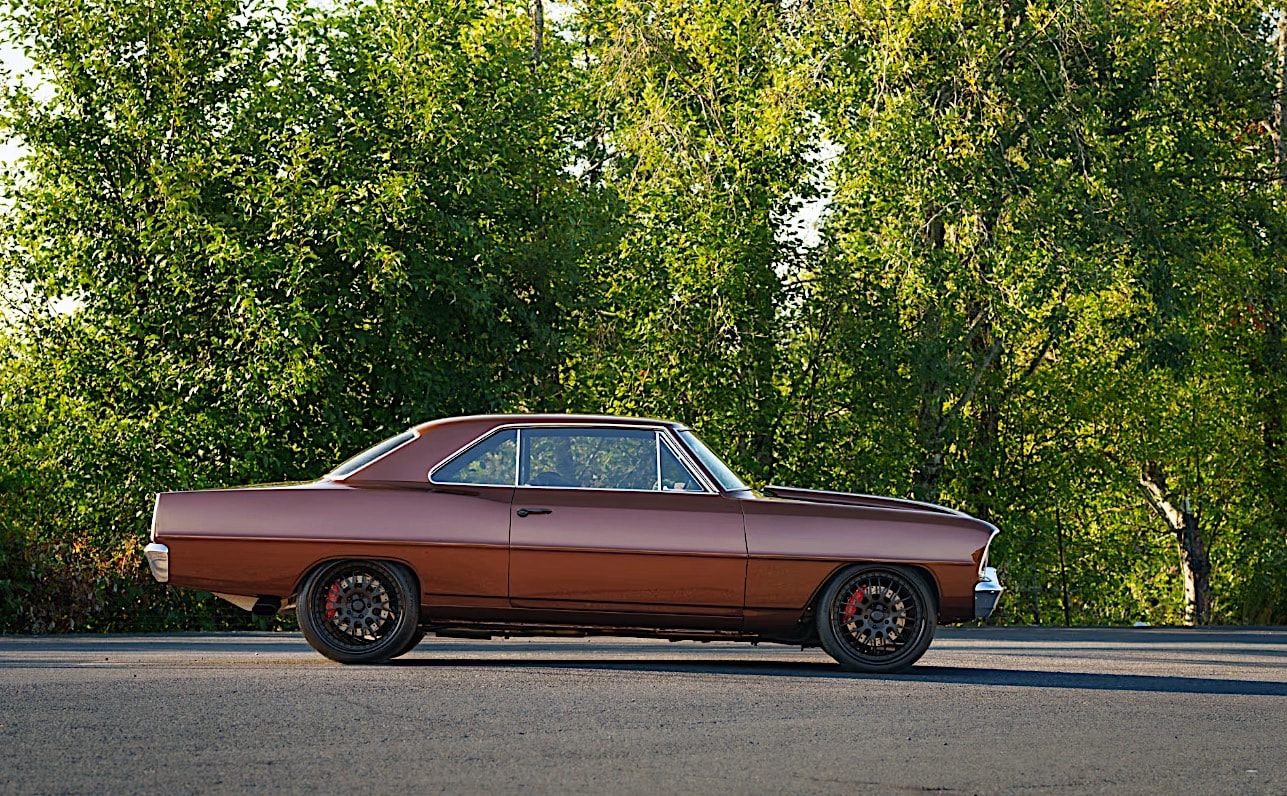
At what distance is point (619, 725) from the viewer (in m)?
9.71

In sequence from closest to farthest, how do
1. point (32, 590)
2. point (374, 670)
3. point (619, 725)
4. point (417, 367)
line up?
point (619, 725)
point (374, 670)
point (32, 590)
point (417, 367)

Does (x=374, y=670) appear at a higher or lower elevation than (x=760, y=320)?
lower

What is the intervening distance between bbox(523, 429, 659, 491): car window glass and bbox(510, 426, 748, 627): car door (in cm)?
3

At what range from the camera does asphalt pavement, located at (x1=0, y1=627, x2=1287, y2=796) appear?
8.05m

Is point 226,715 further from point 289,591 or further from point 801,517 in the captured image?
point 801,517

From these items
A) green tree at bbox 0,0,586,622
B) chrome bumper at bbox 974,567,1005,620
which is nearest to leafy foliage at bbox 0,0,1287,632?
green tree at bbox 0,0,586,622

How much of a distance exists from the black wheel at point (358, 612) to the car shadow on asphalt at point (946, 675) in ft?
0.97

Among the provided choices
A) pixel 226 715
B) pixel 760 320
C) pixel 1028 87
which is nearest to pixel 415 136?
pixel 760 320

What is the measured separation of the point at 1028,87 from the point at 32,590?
17.3 meters

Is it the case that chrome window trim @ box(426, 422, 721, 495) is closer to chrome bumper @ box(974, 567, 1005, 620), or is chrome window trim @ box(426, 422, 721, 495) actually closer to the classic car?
the classic car

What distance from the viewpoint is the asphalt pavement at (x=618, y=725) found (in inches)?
317

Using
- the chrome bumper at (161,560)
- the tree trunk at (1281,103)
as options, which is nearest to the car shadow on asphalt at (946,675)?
the chrome bumper at (161,560)

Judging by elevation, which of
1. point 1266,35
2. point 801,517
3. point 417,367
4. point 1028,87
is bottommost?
point 801,517

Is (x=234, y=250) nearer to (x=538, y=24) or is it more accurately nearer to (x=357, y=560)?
(x=357, y=560)
